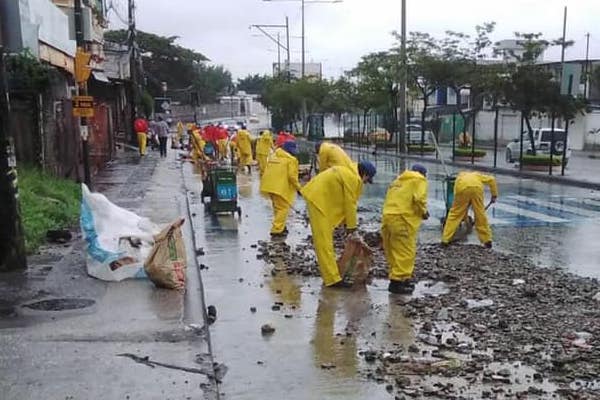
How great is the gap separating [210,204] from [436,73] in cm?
2495

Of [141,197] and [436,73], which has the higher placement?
[436,73]

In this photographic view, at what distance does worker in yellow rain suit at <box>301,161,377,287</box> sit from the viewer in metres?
9.08

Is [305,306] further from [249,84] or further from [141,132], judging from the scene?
[249,84]

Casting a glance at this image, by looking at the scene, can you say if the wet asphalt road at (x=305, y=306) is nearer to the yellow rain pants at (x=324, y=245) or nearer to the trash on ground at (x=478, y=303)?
the yellow rain pants at (x=324, y=245)

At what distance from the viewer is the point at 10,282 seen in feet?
28.3

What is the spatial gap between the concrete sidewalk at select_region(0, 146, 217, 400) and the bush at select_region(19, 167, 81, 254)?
0.85 metres

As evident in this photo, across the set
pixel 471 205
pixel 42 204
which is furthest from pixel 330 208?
pixel 42 204

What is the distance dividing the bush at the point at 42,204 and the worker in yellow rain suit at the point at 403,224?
4.71 meters

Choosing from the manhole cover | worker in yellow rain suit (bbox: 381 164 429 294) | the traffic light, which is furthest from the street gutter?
the manhole cover

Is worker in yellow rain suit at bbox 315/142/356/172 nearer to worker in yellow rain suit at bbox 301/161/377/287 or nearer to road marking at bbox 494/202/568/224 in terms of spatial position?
worker in yellow rain suit at bbox 301/161/377/287

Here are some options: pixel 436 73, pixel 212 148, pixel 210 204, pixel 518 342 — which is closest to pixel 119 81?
pixel 212 148

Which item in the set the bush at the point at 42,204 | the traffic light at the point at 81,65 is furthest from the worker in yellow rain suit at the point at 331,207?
the traffic light at the point at 81,65

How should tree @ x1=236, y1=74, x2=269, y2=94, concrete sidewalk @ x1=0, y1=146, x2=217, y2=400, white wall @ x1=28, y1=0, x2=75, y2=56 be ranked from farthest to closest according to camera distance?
tree @ x1=236, y1=74, x2=269, y2=94 → white wall @ x1=28, y1=0, x2=75, y2=56 → concrete sidewalk @ x1=0, y1=146, x2=217, y2=400

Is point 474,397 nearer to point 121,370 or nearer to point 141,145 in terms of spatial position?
point 121,370
